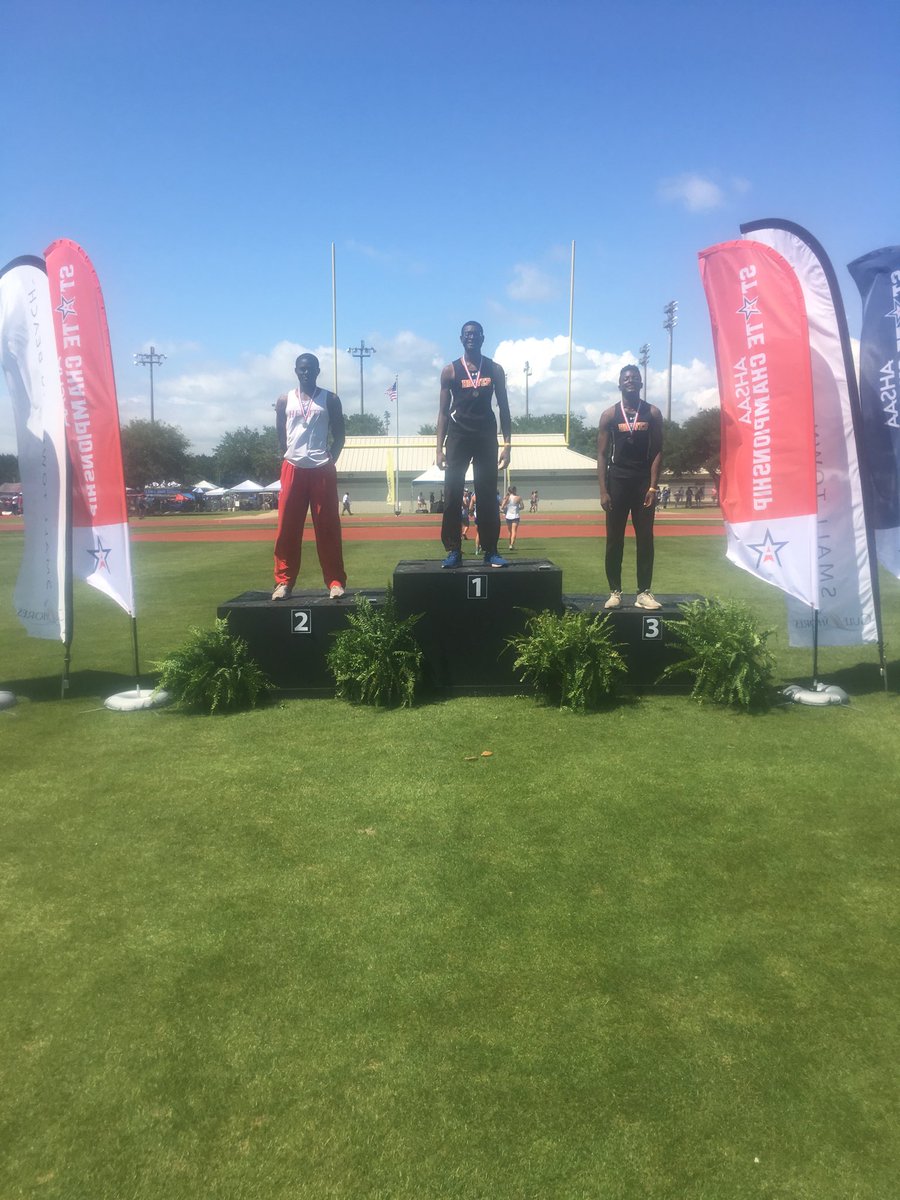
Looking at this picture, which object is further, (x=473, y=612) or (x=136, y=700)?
(x=473, y=612)

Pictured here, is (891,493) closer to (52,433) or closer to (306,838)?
(306,838)

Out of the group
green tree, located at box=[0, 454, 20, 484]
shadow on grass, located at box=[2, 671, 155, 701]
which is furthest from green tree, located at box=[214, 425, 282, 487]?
shadow on grass, located at box=[2, 671, 155, 701]

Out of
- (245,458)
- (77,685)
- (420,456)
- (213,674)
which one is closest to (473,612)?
(213,674)

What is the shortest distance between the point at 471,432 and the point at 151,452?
72.4 metres

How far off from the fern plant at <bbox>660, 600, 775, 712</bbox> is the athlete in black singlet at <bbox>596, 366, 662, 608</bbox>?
0.46 metres

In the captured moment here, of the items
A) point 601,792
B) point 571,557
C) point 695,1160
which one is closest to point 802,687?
point 601,792

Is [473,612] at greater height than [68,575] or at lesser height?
lesser

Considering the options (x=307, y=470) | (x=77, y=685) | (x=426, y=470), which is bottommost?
(x=77, y=685)

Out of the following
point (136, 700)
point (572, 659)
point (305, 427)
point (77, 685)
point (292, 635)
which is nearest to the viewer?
point (572, 659)

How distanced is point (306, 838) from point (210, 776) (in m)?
1.16

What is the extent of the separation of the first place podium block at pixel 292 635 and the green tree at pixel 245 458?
10351cm

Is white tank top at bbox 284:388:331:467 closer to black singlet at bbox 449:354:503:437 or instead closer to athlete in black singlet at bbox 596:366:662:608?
black singlet at bbox 449:354:503:437

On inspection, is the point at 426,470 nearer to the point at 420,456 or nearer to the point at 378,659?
the point at 420,456

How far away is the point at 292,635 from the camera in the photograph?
6961mm
